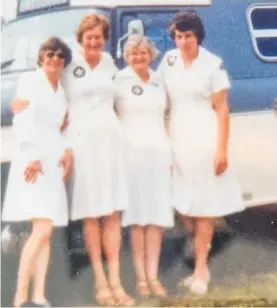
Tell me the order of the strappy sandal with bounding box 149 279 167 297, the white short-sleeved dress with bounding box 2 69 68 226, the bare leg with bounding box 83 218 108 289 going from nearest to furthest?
the white short-sleeved dress with bounding box 2 69 68 226
the bare leg with bounding box 83 218 108 289
the strappy sandal with bounding box 149 279 167 297

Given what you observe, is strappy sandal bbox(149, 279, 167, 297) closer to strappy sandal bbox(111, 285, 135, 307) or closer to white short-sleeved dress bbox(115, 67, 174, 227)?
strappy sandal bbox(111, 285, 135, 307)

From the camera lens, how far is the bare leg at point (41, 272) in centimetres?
367

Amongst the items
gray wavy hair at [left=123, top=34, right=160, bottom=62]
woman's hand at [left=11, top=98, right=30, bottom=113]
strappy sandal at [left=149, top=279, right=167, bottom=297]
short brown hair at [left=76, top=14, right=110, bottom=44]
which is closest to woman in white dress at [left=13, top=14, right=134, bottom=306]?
short brown hair at [left=76, top=14, right=110, bottom=44]

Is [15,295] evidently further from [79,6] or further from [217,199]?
[79,6]

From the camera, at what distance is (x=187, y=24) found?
3.73m

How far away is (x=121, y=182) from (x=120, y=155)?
147mm

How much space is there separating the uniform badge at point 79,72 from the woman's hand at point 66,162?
1.34 feet

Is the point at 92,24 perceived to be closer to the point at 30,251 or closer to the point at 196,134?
the point at 196,134

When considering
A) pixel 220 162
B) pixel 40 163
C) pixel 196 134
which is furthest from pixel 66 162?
pixel 220 162

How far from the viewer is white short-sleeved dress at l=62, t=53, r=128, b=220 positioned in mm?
3643

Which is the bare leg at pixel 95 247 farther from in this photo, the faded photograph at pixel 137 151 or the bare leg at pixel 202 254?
the bare leg at pixel 202 254

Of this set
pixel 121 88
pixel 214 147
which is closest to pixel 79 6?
pixel 121 88

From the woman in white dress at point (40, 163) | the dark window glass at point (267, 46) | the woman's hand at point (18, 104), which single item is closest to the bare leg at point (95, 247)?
the woman in white dress at point (40, 163)

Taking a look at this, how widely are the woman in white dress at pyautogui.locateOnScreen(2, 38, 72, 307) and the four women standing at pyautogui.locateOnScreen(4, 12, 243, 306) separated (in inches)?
2.5
